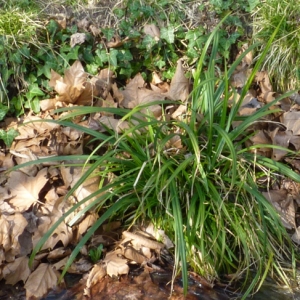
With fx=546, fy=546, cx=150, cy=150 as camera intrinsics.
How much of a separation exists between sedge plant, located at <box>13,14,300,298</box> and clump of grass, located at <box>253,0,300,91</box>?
2.63ft

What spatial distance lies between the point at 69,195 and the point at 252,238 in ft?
3.42

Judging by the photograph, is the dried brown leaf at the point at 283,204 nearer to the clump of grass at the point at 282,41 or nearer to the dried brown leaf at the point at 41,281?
the clump of grass at the point at 282,41

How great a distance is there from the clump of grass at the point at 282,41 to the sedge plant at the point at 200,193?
80cm

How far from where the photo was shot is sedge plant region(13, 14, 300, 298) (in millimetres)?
2979

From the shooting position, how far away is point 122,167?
3180mm

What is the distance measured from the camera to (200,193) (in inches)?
119

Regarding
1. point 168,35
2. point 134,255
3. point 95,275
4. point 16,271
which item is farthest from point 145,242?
point 168,35

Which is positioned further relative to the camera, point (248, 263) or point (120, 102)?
point (120, 102)

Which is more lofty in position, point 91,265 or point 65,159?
point 65,159

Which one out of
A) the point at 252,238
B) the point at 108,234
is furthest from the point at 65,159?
the point at 252,238

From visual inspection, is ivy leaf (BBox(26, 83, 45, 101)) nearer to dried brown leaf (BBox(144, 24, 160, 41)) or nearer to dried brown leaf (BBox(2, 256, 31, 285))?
dried brown leaf (BBox(144, 24, 160, 41))

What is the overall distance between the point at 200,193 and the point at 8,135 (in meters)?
1.30

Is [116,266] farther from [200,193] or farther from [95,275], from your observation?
[200,193]

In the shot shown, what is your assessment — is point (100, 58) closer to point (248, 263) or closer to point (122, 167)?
point (122, 167)
